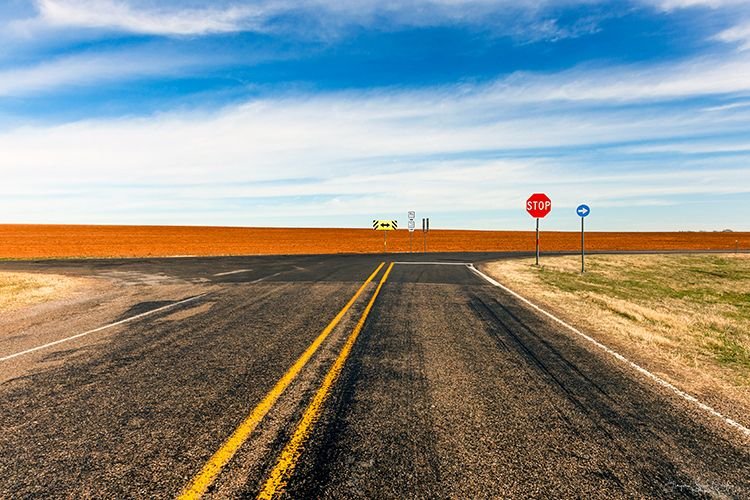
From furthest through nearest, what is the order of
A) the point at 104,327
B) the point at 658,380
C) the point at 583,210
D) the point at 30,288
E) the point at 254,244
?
the point at 254,244
the point at 583,210
the point at 30,288
the point at 104,327
the point at 658,380

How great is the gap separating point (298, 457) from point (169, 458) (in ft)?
3.49

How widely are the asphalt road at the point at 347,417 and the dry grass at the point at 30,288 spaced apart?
4.26 m

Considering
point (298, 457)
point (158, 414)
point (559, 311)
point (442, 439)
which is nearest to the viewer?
point (298, 457)

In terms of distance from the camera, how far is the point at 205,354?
21.4 ft

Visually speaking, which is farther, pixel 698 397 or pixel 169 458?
pixel 698 397

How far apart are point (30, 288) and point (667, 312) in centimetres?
1968

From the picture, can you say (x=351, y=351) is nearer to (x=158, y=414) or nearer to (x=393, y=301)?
(x=158, y=414)

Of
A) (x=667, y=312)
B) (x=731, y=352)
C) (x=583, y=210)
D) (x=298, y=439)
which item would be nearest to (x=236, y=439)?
(x=298, y=439)

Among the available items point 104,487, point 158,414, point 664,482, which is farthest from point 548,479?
point 158,414

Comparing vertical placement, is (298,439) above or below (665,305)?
above

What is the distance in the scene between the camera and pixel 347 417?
430 cm

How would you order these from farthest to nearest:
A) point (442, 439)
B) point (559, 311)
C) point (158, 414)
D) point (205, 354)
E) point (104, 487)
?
1. point (559, 311)
2. point (205, 354)
3. point (158, 414)
4. point (442, 439)
5. point (104, 487)

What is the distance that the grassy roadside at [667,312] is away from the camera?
6473 mm

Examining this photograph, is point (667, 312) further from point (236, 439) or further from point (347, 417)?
point (236, 439)
